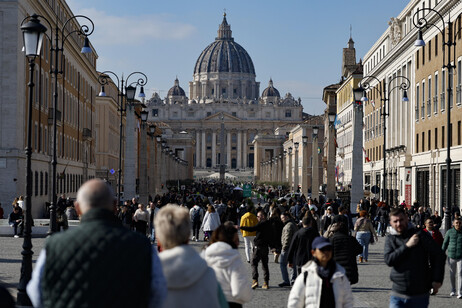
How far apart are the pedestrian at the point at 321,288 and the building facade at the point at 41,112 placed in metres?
17.6

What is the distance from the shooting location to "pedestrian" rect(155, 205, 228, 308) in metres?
5.44

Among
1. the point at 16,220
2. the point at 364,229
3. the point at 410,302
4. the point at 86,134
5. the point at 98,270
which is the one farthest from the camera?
the point at 86,134

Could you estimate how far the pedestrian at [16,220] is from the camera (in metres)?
29.0

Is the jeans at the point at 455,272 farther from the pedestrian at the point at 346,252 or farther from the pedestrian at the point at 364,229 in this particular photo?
the pedestrian at the point at 364,229

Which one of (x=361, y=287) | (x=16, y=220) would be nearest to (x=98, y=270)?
(x=361, y=287)

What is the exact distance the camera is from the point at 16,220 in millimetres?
29234

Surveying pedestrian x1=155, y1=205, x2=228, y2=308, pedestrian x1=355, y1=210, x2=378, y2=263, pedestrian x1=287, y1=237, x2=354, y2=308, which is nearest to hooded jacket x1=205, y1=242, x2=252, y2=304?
pedestrian x1=287, y1=237, x2=354, y2=308

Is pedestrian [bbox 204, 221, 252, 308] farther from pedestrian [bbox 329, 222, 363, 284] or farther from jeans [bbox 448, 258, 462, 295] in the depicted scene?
jeans [bbox 448, 258, 462, 295]

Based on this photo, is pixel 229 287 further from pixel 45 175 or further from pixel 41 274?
pixel 45 175

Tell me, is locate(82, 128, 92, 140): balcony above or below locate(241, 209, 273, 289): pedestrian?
above

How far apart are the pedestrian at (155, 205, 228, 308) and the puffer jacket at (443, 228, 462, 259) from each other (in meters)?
10.1

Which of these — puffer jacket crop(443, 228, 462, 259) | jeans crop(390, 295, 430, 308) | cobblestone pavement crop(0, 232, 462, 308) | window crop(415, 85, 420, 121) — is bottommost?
cobblestone pavement crop(0, 232, 462, 308)

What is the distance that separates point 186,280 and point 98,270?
0.71m

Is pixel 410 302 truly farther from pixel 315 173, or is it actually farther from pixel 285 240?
pixel 315 173
